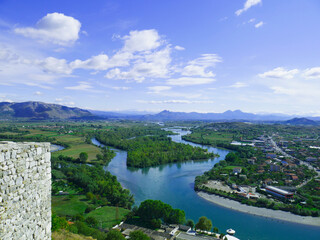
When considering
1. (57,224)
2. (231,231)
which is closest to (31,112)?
(57,224)

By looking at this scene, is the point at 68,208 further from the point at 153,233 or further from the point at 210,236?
the point at 210,236

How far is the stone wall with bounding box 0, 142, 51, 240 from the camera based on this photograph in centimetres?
197

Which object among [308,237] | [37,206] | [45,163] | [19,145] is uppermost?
[19,145]

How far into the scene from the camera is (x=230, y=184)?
19828 millimetres

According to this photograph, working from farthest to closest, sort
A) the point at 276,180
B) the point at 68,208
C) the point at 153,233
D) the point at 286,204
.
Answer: the point at 276,180
the point at 286,204
the point at 68,208
the point at 153,233

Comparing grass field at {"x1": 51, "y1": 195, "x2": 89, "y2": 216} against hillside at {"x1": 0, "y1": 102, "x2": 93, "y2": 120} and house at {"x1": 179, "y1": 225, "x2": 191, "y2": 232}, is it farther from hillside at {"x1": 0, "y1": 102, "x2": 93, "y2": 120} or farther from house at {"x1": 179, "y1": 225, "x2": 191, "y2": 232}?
hillside at {"x1": 0, "y1": 102, "x2": 93, "y2": 120}

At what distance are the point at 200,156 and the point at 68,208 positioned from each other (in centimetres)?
2110

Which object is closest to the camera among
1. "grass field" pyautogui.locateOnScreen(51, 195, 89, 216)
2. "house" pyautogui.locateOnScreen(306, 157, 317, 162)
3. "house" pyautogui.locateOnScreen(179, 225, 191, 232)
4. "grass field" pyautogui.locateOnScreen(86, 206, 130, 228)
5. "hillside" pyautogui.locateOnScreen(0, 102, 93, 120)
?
"house" pyautogui.locateOnScreen(179, 225, 191, 232)

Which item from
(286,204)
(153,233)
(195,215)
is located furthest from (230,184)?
(153,233)

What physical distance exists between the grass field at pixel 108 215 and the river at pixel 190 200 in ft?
6.81

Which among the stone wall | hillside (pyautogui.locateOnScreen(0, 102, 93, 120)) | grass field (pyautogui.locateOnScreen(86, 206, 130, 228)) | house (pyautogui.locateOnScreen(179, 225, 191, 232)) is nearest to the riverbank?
house (pyautogui.locateOnScreen(179, 225, 191, 232))

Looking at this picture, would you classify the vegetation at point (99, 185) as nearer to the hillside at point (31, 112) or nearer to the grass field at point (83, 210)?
the grass field at point (83, 210)

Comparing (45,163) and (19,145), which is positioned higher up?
(19,145)

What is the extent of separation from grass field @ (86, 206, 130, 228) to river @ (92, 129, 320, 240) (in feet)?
6.81
